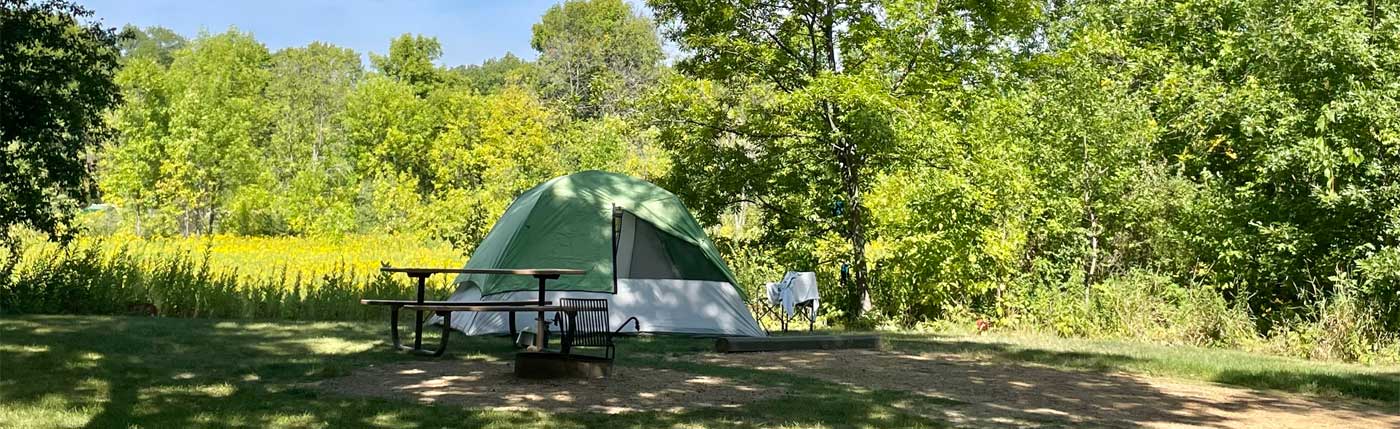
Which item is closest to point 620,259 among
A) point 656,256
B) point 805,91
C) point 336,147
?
point 656,256

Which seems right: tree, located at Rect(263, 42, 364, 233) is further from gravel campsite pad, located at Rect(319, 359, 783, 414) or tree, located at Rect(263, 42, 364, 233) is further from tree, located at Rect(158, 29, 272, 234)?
gravel campsite pad, located at Rect(319, 359, 783, 414)

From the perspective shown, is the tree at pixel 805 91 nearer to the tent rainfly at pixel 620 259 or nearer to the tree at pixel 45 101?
the tent rainfly at pixel 620 259

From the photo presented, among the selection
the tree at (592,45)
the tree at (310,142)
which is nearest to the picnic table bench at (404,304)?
the tree at (310,142)

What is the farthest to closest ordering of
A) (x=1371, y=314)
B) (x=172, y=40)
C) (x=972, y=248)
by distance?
1. (x=172, y=40)
2. (x=972, y=248)
3. (x=1371, y=314)

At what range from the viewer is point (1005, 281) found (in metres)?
15.3

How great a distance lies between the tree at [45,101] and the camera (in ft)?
40.7

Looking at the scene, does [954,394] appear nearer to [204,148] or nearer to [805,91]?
[805,91]

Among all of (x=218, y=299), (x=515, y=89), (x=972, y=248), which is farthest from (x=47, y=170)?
(x=515, y=89)

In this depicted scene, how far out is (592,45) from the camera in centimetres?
5566

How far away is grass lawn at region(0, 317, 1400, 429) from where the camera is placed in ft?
20.6

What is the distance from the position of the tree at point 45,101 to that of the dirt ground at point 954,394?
639 cm

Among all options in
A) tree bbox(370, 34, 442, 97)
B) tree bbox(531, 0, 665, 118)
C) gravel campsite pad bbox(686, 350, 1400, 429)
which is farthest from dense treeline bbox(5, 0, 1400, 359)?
tree bbox(531, 0, 665, 118)

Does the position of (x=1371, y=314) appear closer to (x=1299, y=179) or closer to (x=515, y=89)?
(x=1299, y=179)

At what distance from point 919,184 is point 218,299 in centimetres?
868
